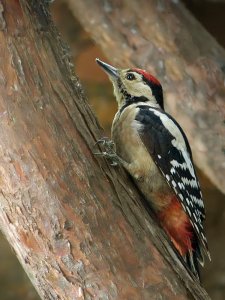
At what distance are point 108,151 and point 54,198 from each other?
35 centimetres

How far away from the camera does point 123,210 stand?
215 cm

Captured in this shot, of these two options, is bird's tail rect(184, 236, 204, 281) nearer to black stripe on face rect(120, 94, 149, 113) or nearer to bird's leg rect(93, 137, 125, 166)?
bird's leg rect(93, 137, 125, 166)

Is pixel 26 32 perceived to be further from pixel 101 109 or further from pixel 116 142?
pixel 101 109

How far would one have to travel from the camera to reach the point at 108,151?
7.58 feet

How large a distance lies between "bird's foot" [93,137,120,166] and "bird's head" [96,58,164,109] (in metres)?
0.51

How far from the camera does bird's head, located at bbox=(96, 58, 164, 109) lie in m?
2.81

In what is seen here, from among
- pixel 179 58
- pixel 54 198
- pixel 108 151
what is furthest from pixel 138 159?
pixel 179 58

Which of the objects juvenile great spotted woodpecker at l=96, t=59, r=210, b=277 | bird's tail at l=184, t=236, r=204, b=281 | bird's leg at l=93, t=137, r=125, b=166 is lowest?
bird's tail at l=184, t=236, r=204, b=281

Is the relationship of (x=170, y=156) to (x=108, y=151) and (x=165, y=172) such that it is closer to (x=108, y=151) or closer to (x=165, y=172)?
(x=165, y=172)

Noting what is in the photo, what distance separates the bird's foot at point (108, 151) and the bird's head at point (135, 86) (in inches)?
20.3

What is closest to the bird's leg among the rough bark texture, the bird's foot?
the bird's foot

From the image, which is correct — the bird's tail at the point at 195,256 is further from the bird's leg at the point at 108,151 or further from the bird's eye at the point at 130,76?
the bird's eye at the point at 130,76

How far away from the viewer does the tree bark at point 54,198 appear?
79.9 inches

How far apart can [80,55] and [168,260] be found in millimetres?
2619
